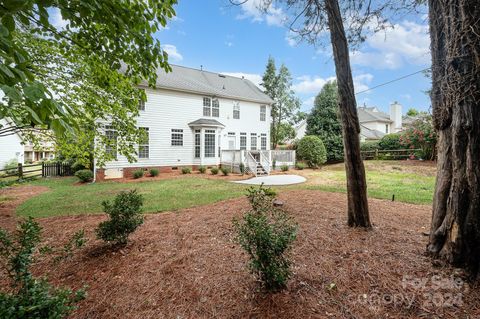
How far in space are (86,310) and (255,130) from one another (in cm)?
1797

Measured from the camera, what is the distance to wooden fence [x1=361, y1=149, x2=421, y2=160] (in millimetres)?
17530

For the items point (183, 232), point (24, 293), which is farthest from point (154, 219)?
point (24, 293)

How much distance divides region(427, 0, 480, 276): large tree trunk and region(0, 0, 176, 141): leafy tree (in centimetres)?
340

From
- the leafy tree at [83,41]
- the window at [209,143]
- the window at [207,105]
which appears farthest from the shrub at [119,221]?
the window at [207,105]

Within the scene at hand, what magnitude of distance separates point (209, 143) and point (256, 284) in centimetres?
1444

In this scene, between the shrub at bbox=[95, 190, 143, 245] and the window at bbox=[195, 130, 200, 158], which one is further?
the window at bbox=[195, 130, 200, 158]

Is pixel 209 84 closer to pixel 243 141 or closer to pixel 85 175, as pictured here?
pixel 243 141

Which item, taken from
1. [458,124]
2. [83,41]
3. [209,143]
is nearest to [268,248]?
[458,124]

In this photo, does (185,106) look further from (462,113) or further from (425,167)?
(425,167)

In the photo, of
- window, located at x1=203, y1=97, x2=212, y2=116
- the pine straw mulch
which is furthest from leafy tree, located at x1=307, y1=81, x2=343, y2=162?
the pine straw mulch

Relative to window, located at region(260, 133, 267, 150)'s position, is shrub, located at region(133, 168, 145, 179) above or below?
below

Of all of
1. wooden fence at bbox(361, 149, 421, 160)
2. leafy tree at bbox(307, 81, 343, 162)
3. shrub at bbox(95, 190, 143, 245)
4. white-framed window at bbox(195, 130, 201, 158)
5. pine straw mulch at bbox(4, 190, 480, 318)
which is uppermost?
leafy tree at bbox(307, 81, 343, 162)

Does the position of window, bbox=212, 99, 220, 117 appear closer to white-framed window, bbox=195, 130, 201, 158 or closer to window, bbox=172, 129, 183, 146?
white-framed window, bbox=195, 130, 201, 158

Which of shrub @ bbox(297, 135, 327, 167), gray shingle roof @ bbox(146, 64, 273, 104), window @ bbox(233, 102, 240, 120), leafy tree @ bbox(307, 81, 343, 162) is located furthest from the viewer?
leafy tree @ bbox(307, 81, 343, 162)
